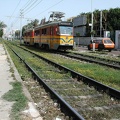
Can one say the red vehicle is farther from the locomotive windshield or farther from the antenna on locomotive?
the locomotive windshield

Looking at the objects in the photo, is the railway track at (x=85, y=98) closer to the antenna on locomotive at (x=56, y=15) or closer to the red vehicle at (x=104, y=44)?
the red vehicle at (x=104, y=44)

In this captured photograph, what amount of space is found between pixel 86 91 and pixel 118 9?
61633 millimetres

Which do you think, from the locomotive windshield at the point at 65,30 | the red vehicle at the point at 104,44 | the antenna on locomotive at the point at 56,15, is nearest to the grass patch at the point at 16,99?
the locomotive windshield at the point at 65,30

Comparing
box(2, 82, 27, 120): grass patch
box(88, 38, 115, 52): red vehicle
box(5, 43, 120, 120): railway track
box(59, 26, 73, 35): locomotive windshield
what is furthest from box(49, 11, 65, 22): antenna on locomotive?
box(2, 82, 27, 120): grass patch

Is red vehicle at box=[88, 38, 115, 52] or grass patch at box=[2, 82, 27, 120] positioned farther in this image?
red vehicle at box=[88, 38, 115, 52]

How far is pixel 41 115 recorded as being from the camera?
6.48 m

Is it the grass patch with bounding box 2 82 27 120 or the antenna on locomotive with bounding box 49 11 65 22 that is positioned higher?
the antenna on locomotive with bounding box 49 11 65 22

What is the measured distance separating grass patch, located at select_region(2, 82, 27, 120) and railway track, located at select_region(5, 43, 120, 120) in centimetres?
95

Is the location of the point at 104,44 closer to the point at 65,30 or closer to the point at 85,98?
the point at 65,30

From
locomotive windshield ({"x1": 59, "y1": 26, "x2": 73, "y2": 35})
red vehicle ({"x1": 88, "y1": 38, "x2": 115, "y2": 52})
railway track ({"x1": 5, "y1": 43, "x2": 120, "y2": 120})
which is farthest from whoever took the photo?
red vehicle ({"x1": 88, "y1": 38, "x2": 115, "y2": 52})

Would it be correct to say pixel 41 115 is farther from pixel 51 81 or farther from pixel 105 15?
pixel 105 15

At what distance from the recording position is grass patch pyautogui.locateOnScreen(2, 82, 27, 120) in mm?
6328

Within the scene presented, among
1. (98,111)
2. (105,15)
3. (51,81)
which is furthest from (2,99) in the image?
(105,15)

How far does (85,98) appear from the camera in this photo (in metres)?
8.26
